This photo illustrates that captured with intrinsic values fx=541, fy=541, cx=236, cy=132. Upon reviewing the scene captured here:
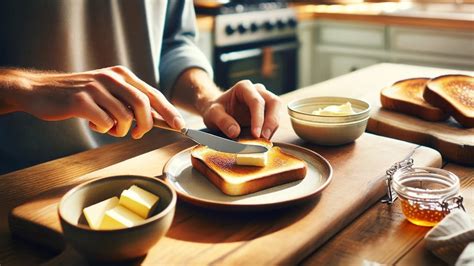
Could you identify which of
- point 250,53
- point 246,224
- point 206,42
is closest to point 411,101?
point 246,224

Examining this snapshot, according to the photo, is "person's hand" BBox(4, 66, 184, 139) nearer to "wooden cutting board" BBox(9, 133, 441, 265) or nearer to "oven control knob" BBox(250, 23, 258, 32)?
"wooden cutting board" BBox(9, 133, 441, 265)

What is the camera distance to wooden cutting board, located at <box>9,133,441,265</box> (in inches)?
29.3

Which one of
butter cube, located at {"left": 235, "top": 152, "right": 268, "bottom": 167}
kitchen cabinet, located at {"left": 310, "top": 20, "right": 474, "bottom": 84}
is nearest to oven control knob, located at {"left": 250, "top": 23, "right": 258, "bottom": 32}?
kitchen cabinet, located at {"left": 310, "top": 20, "right": 474, "bottom": 84}

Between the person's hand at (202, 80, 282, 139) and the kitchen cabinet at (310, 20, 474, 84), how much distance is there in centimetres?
202

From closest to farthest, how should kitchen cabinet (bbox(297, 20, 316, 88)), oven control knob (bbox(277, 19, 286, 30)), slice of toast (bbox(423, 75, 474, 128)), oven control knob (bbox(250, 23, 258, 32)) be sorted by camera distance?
1. slice of toast (bbox(423, 75, 474, 128))
2. oven control knob (bbox(250, 23, 258, 32))
3. oven control knob (bbox(277, 19, 286, 30))
4. kitchen cabinet (bbox(297, 20, 316, 88))

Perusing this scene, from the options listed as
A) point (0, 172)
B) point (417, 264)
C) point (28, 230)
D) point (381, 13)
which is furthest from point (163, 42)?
point (381, 13)

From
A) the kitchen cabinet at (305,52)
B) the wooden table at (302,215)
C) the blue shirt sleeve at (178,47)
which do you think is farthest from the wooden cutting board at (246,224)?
the kitchen cabinet at (305,52)

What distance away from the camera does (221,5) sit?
9.80ft

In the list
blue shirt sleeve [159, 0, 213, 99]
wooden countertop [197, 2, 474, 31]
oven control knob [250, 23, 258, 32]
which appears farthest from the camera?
oven control knob [250, 23, 258, 32]

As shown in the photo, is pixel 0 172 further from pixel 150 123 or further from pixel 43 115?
pixel 150 123

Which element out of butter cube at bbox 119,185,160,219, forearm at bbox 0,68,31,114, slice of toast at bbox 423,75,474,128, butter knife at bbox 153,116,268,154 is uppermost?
forearm at bbox 0,68,31,114

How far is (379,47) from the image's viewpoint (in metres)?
3.19

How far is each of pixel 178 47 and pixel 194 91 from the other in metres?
0.26

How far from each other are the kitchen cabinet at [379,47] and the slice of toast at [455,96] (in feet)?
5.12
